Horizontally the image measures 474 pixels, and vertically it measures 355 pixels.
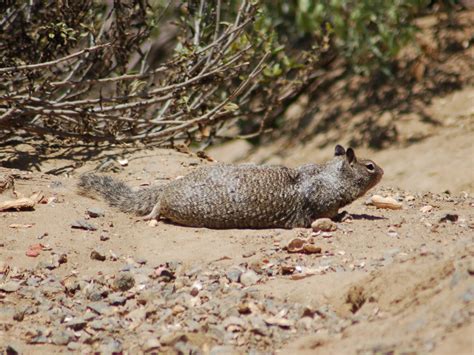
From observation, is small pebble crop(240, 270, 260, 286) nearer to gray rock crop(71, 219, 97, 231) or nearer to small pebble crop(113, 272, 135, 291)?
small pebble crop(113, 272, 135, 291)

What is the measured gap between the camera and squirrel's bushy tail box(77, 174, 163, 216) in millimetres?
6066

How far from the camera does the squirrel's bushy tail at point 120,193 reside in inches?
239

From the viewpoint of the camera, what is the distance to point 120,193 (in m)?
6.18

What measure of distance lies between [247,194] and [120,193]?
109cm

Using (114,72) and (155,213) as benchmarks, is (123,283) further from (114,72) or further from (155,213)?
(114,72)

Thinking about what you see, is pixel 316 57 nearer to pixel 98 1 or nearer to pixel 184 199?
pixel 98 1

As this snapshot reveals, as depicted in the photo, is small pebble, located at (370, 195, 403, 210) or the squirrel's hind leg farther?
small pebble, located at (370, 195, 403, 210)

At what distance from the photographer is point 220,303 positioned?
444 centimetres

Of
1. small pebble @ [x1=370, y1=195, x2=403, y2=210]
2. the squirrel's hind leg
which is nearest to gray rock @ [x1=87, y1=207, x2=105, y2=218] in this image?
the squirrel's hind leg

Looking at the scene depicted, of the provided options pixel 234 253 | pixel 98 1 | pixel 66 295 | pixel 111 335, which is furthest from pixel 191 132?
pixel 111 335

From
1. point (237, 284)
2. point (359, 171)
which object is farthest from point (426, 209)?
point (237, 284)

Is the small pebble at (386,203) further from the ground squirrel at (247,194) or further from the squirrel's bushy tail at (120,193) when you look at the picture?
the squirrel's bushy tail at (120,193)

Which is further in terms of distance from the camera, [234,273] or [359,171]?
→ [359,171]

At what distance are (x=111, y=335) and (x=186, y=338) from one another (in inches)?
20.1
